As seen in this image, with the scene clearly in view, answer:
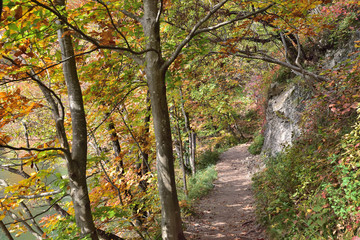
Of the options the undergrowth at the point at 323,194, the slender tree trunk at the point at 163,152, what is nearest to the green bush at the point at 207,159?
the undergrowth at the point at 323,194

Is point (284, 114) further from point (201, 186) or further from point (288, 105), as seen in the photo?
point (201, 186)

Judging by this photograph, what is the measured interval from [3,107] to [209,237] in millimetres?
4980

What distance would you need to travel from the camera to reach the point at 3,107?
9.84ft

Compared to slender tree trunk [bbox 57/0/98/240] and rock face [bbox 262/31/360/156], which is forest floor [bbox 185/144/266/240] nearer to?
rock face [bbox 262/31/360/156]

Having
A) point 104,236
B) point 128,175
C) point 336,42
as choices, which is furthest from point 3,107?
point 336,42

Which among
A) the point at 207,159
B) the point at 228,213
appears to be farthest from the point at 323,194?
the point at 207,159

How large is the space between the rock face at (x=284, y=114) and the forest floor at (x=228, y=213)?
2097 millimetres

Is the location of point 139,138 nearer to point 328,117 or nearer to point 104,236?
point 104,236

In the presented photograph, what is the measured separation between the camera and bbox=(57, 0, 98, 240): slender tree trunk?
2.63 metres

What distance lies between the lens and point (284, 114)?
8.63m

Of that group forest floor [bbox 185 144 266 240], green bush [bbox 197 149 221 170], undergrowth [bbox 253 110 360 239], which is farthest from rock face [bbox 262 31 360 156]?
green bush [bbox 197 149 221 170]

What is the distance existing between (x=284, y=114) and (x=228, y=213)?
437cm

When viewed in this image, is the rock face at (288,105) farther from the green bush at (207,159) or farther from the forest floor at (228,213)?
the green bush at (207,159)

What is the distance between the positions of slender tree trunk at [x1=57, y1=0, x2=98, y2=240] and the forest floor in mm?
3546
